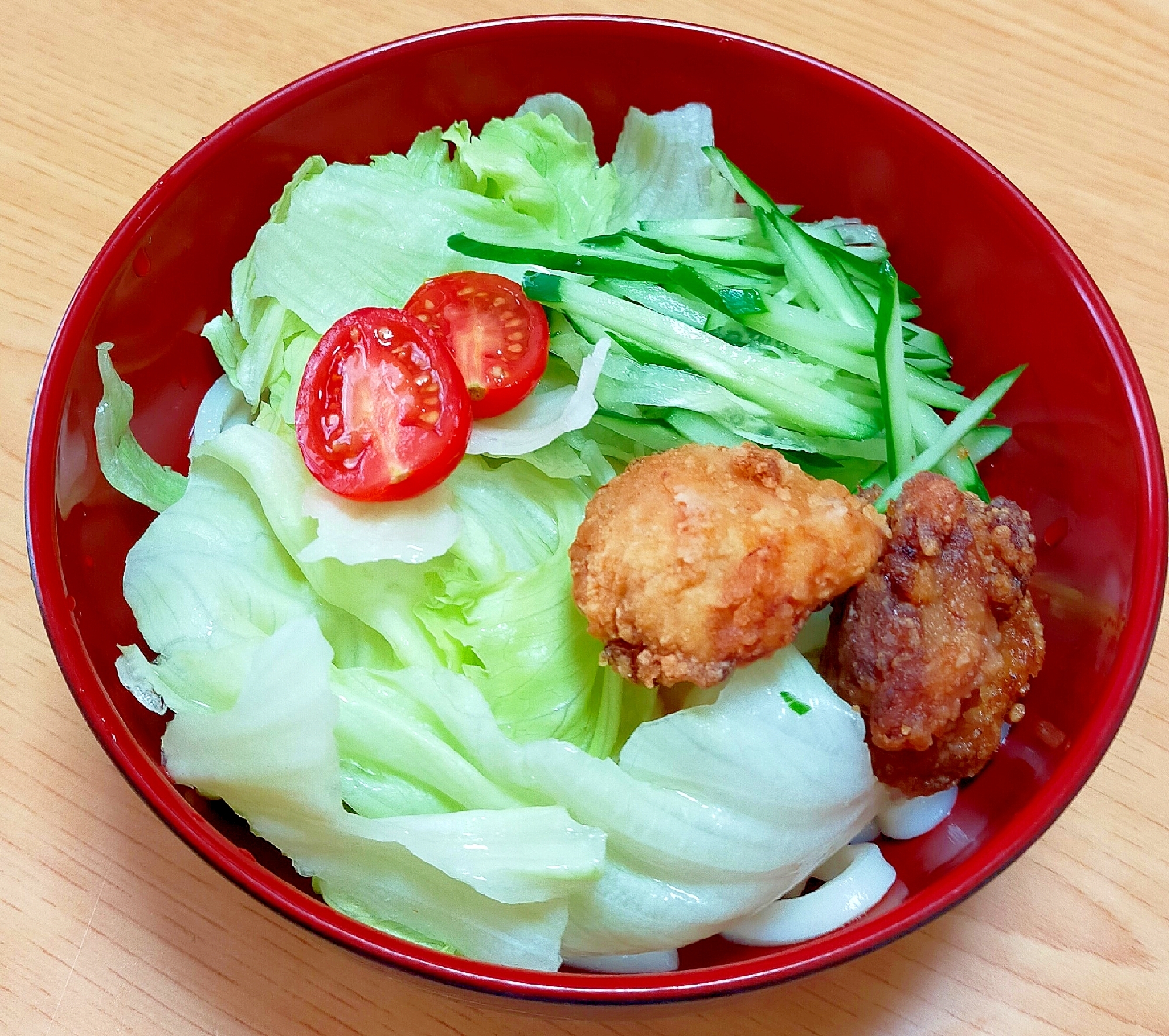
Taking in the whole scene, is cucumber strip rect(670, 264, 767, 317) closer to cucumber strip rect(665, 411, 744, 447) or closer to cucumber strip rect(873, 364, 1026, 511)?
cucumber strip rect(665, 411, 744, 447)

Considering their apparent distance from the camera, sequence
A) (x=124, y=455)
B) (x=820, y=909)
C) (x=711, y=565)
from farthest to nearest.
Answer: (x=124, y=455) < (x=820, y=909) < (x=711, y=565)

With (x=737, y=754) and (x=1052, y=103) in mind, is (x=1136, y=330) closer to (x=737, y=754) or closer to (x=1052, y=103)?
(x=1052, y=103)

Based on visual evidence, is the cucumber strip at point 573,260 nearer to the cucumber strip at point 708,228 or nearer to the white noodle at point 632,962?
the cucumber strip at point 708,228

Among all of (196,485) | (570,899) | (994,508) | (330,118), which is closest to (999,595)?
(994,508)

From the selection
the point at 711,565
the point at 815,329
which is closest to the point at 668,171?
the point at 815,329

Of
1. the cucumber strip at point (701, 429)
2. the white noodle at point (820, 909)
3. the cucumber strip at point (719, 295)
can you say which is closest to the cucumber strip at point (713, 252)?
the cucumber strip at point (719, 295)

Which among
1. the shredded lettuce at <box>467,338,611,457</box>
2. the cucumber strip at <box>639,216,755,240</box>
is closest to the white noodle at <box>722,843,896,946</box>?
the shredded lettuce at <box>467,338,611,457</box>

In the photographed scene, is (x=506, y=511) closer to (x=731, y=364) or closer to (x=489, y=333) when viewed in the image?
(x=489, y=333)
